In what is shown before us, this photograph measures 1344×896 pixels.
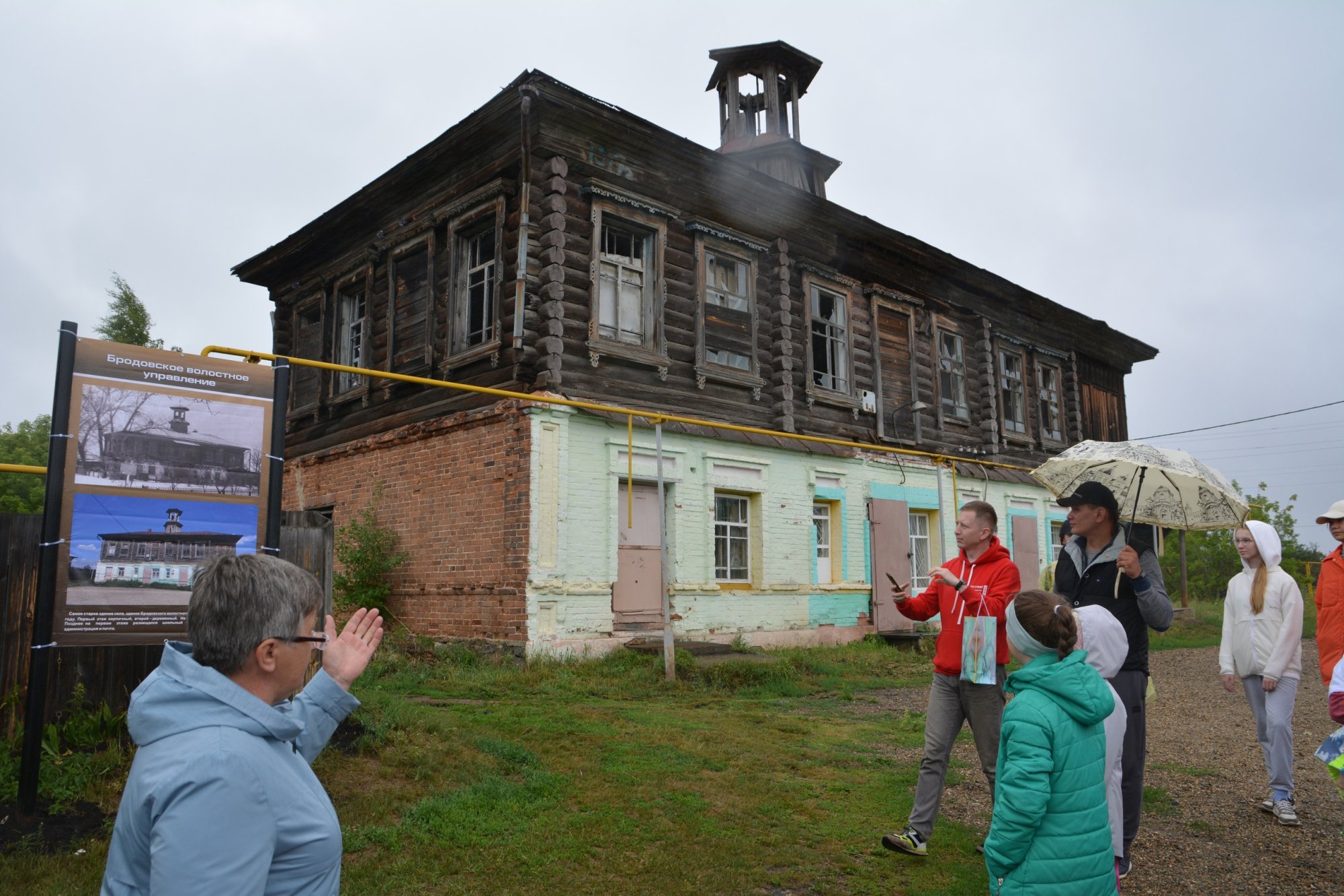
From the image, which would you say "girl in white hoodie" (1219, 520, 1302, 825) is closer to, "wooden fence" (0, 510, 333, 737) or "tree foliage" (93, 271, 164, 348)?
"wooden fence" (0, 510, 333, 737)

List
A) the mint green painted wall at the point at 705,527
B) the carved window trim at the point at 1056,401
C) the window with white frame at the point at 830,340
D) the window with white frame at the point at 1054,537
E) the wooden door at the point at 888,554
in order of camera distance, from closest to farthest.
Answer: the mint green painted wall at the point at 705,527, the wooden door at the point at 888,554, the window with white frame at the point at 830,340, the window with white frame at the point at 1054,537, the carved window trim at the point at 1056,401

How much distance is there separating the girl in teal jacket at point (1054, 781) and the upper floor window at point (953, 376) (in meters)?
16.1

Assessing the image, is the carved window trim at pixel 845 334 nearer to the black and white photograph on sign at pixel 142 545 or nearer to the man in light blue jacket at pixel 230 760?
the black and white photograph on sign at pixel 142 545

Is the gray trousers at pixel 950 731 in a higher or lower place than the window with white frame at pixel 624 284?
lower

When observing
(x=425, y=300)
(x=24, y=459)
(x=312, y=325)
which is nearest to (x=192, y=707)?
(x=425, y=300)

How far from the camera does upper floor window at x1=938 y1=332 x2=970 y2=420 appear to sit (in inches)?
746

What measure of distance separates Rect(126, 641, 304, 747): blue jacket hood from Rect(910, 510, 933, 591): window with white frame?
16.3 metres

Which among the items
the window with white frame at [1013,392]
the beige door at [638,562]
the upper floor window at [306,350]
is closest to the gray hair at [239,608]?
the beige door at [638,562]

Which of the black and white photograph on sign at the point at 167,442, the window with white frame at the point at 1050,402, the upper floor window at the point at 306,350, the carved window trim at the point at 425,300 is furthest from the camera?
the window with white frame at the point at 1050,402

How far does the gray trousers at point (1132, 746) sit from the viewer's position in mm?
4566

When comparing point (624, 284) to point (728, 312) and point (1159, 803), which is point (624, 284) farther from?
point (1159, 803)

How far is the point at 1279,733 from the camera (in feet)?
19.0

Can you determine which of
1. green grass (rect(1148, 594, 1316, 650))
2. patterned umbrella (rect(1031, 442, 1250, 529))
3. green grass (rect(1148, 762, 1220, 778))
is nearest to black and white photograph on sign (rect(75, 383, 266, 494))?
patterned umbrella (rect(1031, 442, 1250, 529))

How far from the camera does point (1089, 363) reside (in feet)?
77.2
